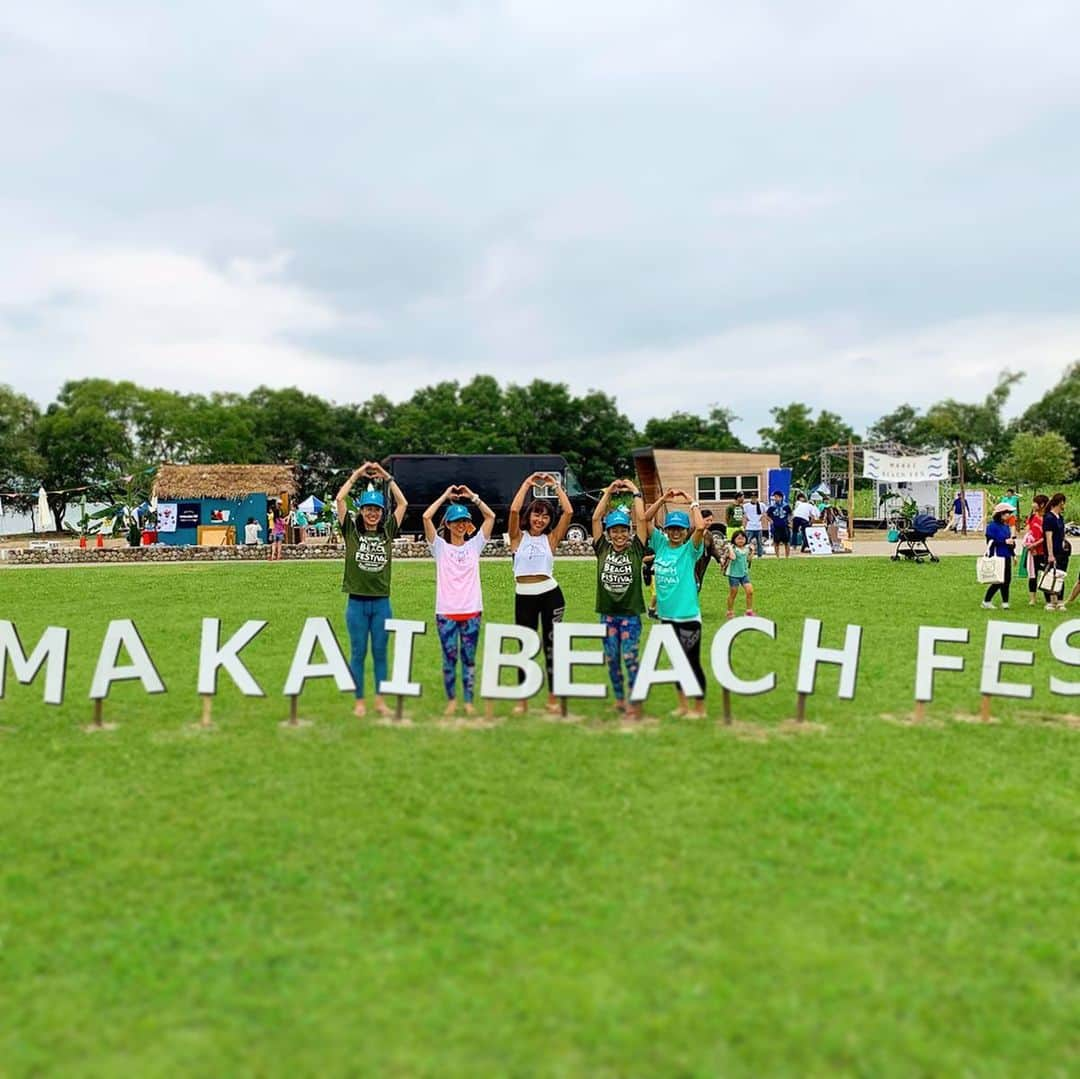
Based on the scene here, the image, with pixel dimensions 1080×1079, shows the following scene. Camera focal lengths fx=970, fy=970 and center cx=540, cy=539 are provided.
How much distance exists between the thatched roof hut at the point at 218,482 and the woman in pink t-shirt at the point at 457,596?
96.2 feet

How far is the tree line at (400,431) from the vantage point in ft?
187

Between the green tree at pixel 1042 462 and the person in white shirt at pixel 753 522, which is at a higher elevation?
the green tree at pixel 1042 462

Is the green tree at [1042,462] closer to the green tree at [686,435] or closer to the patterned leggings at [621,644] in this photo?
the green tree at [686,435]

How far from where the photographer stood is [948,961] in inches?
162

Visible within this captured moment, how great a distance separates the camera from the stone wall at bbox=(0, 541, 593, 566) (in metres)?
28.6

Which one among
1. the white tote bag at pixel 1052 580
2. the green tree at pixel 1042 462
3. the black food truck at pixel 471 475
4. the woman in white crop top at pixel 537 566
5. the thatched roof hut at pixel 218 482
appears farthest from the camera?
the green tree at pixel 1042 462

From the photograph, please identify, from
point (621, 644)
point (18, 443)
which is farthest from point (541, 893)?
point (18, 443)

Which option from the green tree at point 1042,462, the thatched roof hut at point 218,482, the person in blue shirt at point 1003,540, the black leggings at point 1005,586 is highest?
the green tree at point 1042,462

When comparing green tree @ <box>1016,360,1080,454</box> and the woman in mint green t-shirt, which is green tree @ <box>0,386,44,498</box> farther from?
green tree @ <box>1016,360,1080,454</box>

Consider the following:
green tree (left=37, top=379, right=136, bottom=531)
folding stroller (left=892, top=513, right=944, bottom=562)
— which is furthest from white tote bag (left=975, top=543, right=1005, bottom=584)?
green tree (left=37, top=379, right=136, bottom=531)

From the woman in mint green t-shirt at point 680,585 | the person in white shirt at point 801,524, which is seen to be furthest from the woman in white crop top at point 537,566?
the person in white shirt at point 801,524

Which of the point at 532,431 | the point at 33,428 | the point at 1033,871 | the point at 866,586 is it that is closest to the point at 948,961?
the point at 1033,871

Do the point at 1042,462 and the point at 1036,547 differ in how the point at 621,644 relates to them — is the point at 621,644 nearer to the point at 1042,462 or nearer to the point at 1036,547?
the point at 1036,547

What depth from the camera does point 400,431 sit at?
59438mm
